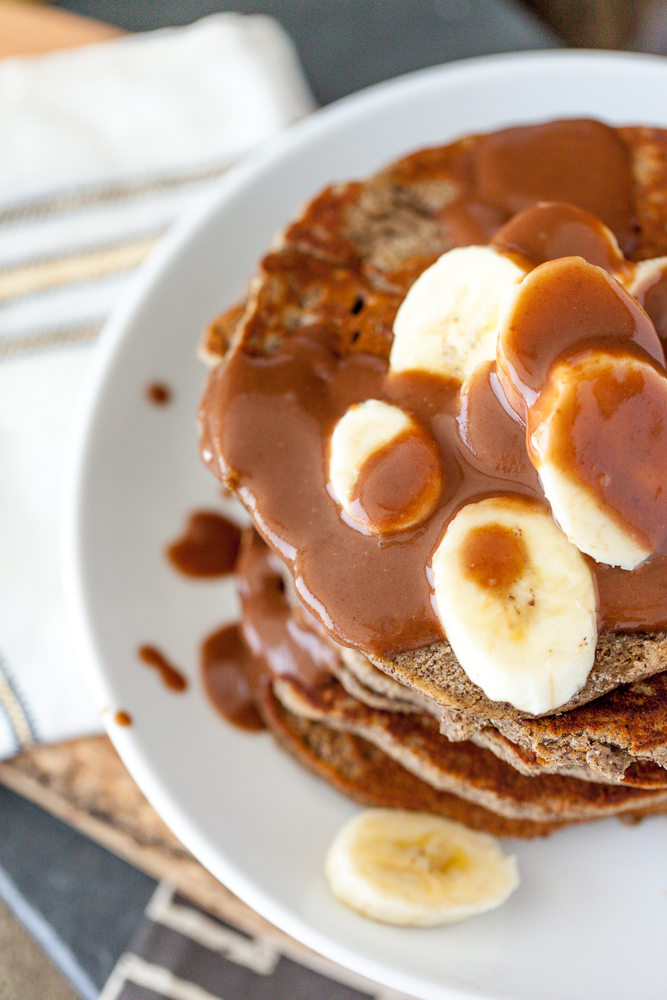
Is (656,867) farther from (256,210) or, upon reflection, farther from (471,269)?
(256,210)

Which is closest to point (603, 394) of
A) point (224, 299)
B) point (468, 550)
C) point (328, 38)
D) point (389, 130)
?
point (468, 550)

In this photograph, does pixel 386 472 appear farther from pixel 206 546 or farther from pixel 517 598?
pixel 206 546

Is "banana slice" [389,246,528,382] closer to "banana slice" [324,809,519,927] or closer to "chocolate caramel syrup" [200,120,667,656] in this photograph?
"chocolate caramel syrup" [200,120,667,656]

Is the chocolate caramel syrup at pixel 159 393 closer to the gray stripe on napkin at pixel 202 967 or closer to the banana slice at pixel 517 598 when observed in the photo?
the banana slice at pixel 517 598

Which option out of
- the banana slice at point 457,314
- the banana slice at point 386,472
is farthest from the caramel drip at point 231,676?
the banana slice at point 457,314

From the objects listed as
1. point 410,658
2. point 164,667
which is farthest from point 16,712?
point 410,658

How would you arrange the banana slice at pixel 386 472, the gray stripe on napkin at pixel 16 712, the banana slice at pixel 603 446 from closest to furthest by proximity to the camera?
the banana slice at pixel 603 446 → the banana slice at pixel 386 472 → the gray stripe on napkin at pixel 16 712
